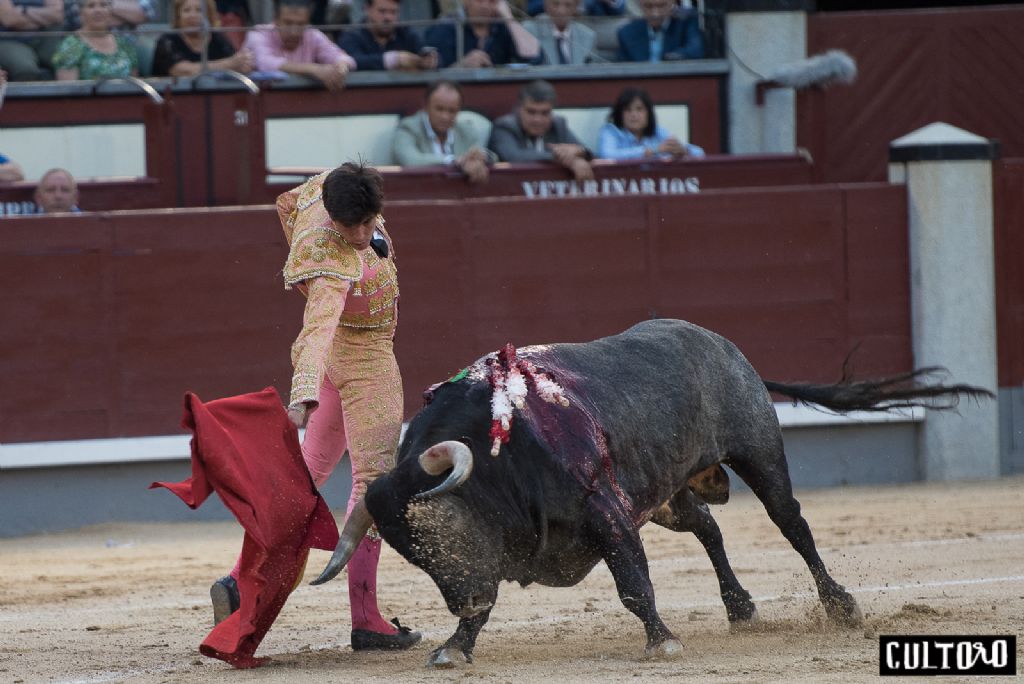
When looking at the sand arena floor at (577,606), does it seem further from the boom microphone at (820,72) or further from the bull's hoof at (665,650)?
the boom microphone at (820,72)

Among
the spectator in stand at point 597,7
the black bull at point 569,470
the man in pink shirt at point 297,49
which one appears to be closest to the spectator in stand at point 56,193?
the man in pink shirt at point 297,49

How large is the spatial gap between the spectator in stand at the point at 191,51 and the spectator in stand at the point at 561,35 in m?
1.72

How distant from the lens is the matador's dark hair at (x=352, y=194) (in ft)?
13.3

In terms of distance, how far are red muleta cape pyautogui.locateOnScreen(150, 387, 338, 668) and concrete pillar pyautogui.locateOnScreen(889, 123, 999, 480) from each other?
455 centimetres

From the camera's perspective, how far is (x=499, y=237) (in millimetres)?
7820

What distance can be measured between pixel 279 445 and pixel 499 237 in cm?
356

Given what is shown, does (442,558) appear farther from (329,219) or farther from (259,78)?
(259,78)

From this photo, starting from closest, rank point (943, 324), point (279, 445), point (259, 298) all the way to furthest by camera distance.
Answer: point (279, 445), point (259, 298), point (943, 324)

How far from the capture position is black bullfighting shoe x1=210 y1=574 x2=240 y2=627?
435cm

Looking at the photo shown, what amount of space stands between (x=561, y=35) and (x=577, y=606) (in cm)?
484

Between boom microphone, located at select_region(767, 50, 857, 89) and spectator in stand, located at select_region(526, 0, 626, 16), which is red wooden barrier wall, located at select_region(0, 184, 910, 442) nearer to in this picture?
boom microphone, located at select_region(767, 50, 857, 89)

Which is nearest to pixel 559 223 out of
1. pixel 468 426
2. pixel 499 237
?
pixel 499 237

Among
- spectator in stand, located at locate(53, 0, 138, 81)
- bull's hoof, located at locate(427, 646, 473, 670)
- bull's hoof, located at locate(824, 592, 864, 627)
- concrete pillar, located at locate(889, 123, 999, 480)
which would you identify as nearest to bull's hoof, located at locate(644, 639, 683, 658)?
bull's hoof, located at locate(427, 646, 473, 670)

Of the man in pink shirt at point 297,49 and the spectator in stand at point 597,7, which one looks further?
the spectator in stand at point 597,7
